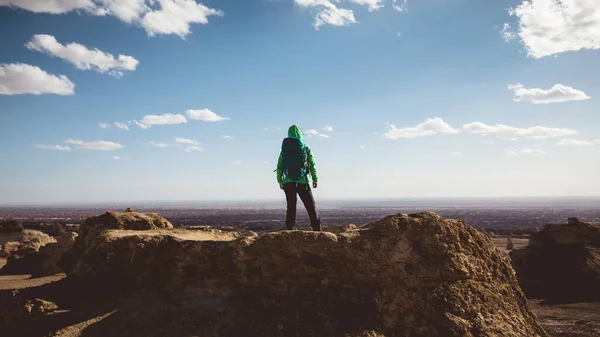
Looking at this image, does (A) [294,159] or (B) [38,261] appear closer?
(A) [294,159]

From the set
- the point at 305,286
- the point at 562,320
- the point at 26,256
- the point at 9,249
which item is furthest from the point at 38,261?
the point at 562,320

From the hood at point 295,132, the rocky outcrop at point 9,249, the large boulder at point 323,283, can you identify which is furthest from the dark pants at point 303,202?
the rocky outcrop at point 9,249

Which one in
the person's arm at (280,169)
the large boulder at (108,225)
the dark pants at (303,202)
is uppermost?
the person's arm at (280,169)

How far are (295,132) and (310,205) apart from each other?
1.44 metres

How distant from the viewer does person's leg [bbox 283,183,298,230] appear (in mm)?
6816

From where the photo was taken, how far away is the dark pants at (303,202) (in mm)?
6801

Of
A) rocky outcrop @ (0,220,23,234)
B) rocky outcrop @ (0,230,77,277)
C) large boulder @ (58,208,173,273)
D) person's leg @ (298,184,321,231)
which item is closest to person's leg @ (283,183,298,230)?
person's leg @ (298,184,321,231)

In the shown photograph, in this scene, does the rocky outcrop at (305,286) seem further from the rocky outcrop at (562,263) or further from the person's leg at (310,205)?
the rocky outcrop at (562,263)

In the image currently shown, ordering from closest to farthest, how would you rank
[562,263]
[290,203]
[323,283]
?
[323,283] → [290,203] → [562,263]

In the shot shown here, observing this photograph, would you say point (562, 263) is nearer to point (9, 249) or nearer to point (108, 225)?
point (108, 225)

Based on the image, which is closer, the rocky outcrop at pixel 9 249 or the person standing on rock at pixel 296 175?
the person standing on rock at pixel 296 175

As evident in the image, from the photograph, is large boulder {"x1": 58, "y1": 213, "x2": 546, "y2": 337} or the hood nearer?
large boulder {"x1": 58, "y1": 213, "x2": 546, "y2": 337}

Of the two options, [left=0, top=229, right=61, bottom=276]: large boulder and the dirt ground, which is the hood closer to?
the dirt ground

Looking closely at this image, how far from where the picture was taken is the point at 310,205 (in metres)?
6.80
